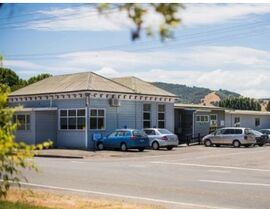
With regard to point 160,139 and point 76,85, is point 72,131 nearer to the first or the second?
point 76,85

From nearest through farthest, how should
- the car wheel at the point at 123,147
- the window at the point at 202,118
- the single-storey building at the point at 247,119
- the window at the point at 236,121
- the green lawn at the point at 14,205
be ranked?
the green lawn at the point at 14,205 → the car wheel at the point at 123,147 → the window at the point at 202,118 → the single-storey building at the point at 247,119 → the window at the point at 236,121

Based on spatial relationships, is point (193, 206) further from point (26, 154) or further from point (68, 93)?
point (68, 93)

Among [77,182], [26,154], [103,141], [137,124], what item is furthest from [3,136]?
[137,124]

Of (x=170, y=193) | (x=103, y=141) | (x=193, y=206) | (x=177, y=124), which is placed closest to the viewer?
(x=193, y=206)

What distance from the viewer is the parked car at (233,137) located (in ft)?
121

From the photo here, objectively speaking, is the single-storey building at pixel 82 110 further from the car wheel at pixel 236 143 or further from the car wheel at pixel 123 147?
the car wheel at pixel 236 143

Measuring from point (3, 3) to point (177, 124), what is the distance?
130 ft

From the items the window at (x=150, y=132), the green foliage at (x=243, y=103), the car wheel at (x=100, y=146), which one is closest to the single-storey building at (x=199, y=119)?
the window at (x=150, y=132)

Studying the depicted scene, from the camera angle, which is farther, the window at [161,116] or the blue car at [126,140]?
the window at [161,116]

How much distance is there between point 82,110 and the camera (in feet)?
109

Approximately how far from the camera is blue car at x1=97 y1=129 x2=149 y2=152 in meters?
30.7

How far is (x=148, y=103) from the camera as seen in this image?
37.8 meters

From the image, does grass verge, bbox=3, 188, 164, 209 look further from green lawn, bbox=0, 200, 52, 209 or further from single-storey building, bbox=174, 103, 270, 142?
single-storey building, bbox=174, 103, 270, 142

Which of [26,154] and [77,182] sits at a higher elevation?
[26,154]
